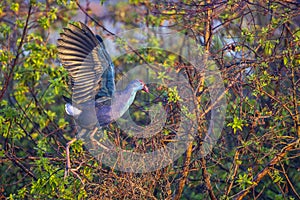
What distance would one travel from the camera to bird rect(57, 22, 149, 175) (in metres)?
5.74

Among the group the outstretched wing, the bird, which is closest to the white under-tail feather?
the bird

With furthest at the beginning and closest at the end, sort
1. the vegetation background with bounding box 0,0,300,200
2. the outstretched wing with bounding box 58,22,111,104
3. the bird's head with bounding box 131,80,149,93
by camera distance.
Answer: the bird's head with bounding box 131,80,149,93
the outstretched wing with bounding box 58,22,111,104
the vegetation background with bounding box 0,0,300,200

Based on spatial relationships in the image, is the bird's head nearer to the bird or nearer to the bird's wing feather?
the bird

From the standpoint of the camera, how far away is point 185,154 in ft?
19.1

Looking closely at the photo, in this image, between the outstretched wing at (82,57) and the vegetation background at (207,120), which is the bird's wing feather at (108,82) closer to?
the outstretched wing at (82,57)

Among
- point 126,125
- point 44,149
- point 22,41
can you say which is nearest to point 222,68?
point 126,125

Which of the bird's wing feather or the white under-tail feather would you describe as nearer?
the bird's wing feather

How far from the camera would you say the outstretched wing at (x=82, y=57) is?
572 cm

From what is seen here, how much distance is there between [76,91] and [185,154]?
1131mm

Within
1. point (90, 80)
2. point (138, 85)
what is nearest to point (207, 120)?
point (138, 85)

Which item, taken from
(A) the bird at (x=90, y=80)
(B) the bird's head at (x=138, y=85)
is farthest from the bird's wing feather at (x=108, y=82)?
(B) the bird's head at (x=138, y=85)

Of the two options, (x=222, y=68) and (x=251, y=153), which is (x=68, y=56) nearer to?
(x=222, y=68)

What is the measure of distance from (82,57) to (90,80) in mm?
224

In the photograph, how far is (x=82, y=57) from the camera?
5832 millimetres
